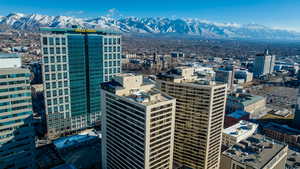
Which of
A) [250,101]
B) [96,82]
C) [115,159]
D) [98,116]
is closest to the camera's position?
[115,159]

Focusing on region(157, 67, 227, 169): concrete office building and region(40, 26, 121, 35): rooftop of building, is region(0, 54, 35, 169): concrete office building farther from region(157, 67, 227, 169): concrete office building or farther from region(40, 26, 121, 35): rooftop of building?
region(157, 67, 227, 169): concrete office building

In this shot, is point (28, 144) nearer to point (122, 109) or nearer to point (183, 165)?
point (122, 109)

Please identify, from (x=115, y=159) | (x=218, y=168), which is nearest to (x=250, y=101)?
(x=218, y=168)

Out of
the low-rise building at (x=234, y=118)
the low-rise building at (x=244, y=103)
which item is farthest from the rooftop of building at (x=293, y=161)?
the low-rise building at (x=244, y=103)

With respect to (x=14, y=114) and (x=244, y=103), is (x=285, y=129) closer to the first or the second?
(x=244, y=103)

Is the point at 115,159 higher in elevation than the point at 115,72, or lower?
lower

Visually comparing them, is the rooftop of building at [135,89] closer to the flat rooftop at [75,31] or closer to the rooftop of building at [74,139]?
the rooftop of building at [74,139]

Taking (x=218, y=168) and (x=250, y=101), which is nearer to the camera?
(x=218, y=168)
